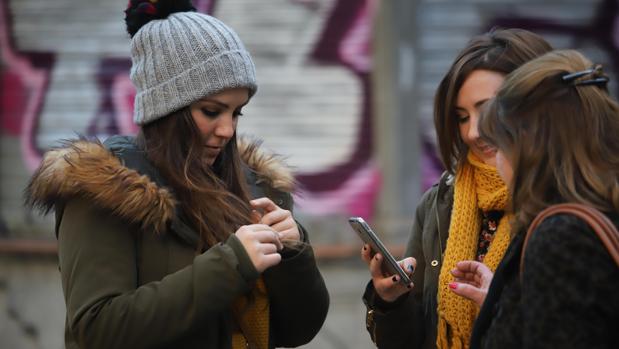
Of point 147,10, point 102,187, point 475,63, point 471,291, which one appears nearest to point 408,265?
point 471,291

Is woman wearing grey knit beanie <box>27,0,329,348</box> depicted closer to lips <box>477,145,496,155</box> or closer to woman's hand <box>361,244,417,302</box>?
woman's hand <box>361,244,417,302</box>

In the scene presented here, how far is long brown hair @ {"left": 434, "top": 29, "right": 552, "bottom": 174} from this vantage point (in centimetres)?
272

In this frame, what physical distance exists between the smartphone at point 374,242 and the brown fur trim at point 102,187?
1.57 ft

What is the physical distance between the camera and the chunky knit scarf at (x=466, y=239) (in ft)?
8.70

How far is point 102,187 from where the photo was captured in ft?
8.04

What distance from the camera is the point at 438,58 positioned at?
6020 millimetres

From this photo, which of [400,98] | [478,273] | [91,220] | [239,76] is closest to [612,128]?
[478,273]

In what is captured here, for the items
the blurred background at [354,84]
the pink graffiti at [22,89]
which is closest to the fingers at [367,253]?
the blurred background at [354,84]

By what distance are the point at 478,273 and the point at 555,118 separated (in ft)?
1.70

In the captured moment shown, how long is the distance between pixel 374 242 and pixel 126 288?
0.65m

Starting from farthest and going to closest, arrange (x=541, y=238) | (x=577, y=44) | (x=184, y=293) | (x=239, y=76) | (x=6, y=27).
Result: (x=6, y=27) → (x=577, y=44) → (x=239, y=76) → (x=184, y=293) → (x=541, y=238)

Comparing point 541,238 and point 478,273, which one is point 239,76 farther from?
point 541,238

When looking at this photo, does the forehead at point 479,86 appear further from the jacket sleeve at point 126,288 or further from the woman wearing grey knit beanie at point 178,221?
the jacket sleeve at point 126,288

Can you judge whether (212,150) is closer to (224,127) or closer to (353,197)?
(224,127)
